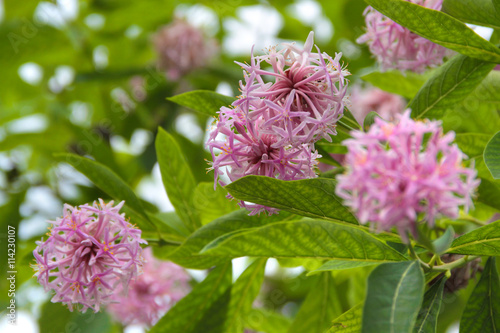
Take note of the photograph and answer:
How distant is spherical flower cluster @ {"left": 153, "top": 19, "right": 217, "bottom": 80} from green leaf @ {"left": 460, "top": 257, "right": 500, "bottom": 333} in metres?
3.41

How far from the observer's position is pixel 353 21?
4.03 meters

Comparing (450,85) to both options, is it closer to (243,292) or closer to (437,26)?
(437,26)

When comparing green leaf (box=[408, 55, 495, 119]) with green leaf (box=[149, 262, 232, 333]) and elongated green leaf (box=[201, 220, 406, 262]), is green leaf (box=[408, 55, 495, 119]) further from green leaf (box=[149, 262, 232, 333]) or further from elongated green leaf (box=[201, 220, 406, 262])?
green leaf (box=[149, 262, 232, 333])

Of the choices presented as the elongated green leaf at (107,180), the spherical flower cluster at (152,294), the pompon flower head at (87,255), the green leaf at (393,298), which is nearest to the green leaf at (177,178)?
the elongated green leaf at (107,180)

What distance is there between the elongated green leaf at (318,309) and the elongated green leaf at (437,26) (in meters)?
1.26

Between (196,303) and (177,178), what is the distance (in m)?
0.56

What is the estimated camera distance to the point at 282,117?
5.41ft

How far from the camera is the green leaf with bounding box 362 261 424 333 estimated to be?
119cm

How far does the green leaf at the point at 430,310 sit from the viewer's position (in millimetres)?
1533

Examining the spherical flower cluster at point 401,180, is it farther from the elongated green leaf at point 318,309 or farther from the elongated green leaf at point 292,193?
the elongated green leaf at point 318,309

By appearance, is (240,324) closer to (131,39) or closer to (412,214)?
(412,214)

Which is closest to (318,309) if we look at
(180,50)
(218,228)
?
(218,228)

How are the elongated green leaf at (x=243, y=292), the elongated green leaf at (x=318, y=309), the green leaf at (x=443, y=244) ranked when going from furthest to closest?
1. the elongated green leaf at (x=318, y=309)
2. the elongated green leaf at (x=243, y=292)
3. the green leaf at (x=443, y=244)

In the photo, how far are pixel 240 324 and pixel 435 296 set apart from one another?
3.39 ft
